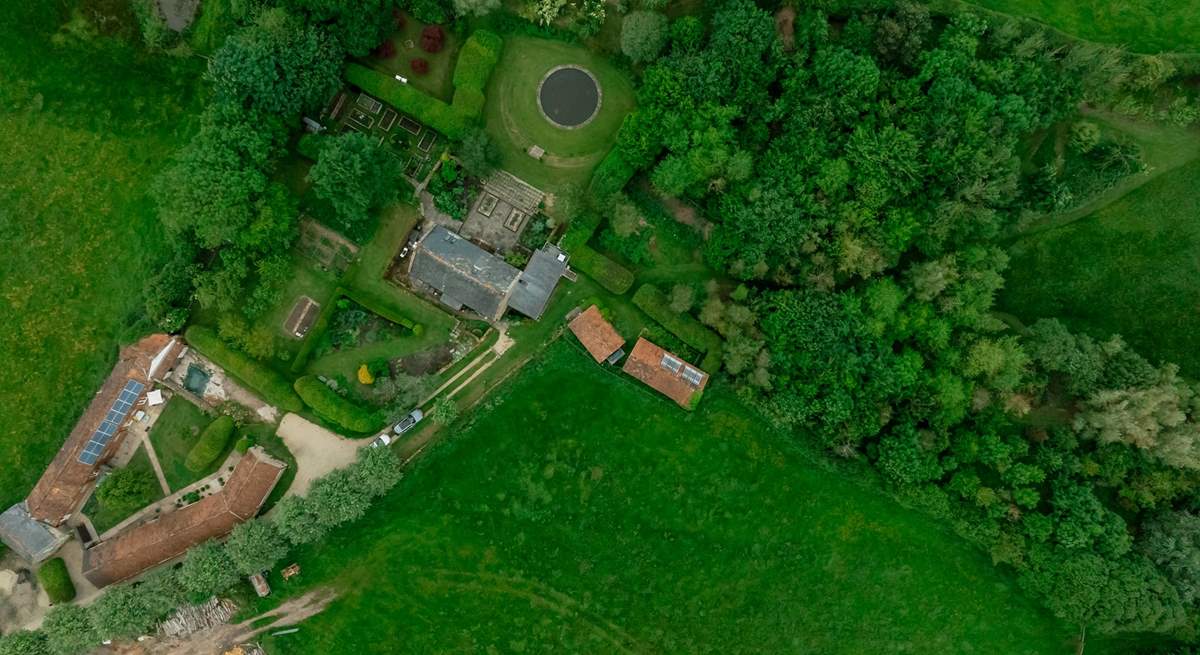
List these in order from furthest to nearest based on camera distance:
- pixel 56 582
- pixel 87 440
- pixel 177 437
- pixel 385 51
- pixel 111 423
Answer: pixel 385 51 → pixel 177 437 → pixel 111 423 → pixel 87 440 → pixel 56 582

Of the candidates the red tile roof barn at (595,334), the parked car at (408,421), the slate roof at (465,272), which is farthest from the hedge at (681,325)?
the parked car at (408,421)

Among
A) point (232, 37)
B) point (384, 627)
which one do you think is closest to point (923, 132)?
point (232, 37)

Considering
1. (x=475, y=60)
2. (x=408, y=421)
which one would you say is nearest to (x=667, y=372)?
(x=408, y=421)

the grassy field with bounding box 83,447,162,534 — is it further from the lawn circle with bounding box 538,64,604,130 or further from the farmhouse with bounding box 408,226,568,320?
the lawn circle with bounding box 538,64,604,130

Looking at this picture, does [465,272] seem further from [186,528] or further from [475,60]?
[186,528]

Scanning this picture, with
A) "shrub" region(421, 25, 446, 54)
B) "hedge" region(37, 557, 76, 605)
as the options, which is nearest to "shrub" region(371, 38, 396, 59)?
"shrub" region(421, 25, 446, 54)

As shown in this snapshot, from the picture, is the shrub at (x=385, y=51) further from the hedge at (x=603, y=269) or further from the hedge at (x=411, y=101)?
the hedge at (x=603, y=269)
